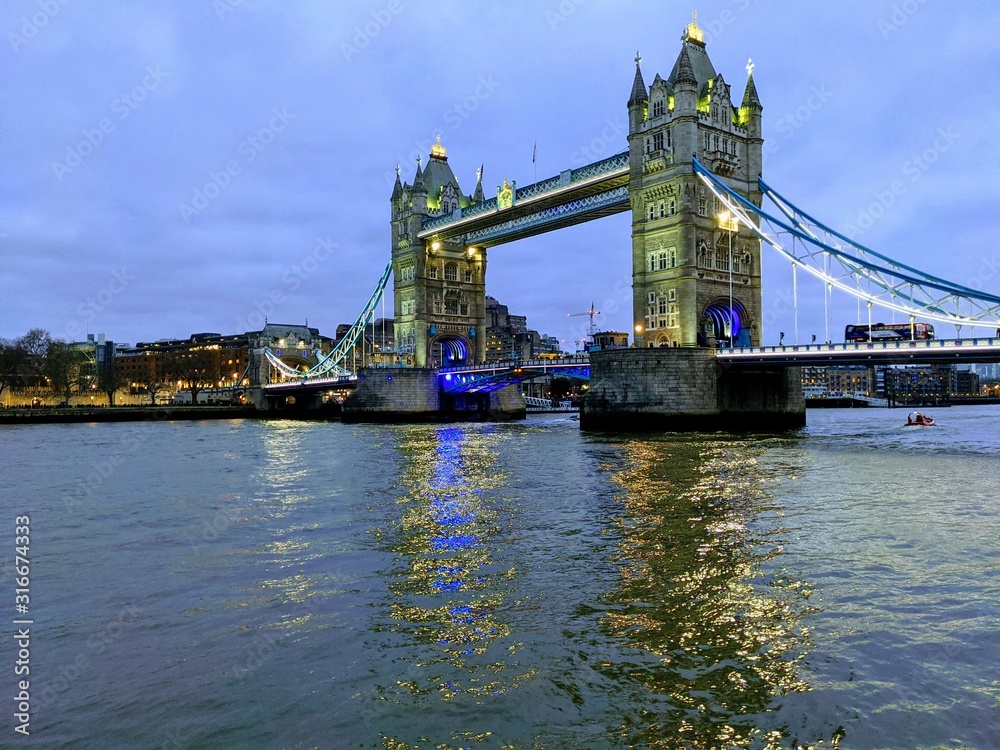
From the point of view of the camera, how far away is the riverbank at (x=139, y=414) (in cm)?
7119

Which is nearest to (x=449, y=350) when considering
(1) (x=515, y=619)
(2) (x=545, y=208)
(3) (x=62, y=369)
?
(2) (x=545, y=208)

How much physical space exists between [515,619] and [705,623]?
6.68 ft

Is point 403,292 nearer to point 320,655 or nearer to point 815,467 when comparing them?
point 815,467

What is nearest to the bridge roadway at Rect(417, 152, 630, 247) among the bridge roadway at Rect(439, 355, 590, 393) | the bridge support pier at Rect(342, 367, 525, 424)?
the bridge roadway at Rect(439, 355, 590, 393)

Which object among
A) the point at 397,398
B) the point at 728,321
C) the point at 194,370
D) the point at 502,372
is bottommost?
the point at 397,398

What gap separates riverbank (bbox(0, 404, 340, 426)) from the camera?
7119cm

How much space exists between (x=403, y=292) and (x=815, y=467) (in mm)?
55574

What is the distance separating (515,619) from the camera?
331 inches

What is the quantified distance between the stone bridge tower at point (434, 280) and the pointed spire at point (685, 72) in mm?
29116

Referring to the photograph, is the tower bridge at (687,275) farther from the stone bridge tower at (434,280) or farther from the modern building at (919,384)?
the modern building at (919,384)

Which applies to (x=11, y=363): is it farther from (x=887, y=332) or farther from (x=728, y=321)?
(x=887, y=332)

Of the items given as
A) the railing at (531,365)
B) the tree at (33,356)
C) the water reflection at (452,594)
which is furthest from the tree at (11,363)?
the water reflection at (452,594)

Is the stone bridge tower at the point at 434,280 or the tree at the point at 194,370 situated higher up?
the stone bridge tower at the point at 434,280

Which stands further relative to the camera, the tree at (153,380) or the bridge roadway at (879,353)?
the tree at (153,380)
